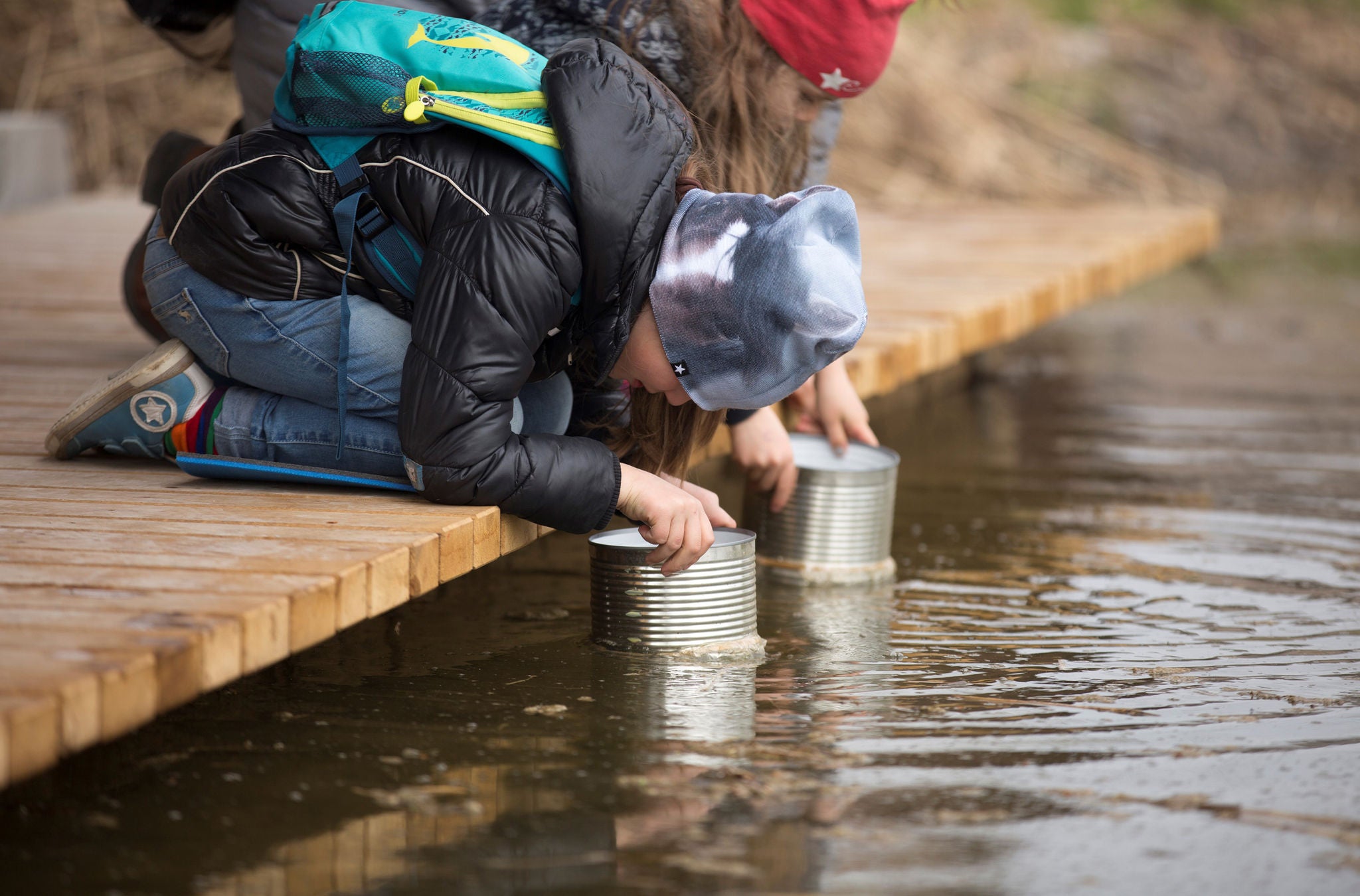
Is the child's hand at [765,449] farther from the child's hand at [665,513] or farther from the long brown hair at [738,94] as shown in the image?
the child's hand at [665,513]

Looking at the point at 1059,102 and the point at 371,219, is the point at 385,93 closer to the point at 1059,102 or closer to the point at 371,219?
the point at 371,219

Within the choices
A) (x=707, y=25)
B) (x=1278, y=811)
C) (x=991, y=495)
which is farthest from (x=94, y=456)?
(x=991, y=495)

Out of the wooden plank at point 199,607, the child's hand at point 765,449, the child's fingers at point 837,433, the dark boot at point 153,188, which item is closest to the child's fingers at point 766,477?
the child's hand at point 765,449

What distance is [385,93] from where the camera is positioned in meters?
2.43

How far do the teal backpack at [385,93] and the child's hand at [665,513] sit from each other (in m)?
0.31

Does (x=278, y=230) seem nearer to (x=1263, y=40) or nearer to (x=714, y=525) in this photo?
(x=714, y=525)

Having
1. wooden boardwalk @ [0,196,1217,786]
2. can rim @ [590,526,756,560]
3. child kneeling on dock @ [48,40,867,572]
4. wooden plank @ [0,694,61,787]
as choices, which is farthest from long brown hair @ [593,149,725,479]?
wooden plank @ [0,694,61,787]

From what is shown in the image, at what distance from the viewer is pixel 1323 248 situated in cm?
882

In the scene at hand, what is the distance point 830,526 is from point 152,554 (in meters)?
1.54

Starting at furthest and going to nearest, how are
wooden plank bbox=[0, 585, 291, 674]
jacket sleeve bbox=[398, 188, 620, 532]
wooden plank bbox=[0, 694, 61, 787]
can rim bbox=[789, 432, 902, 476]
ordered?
can rim bbox=[789, 432, 902, 476] < jacket sleeve bbox=[398, 188, 620, 532] < wooden plank bbox=[0, 585, 291, 674] < wooden plank bbox=[0, 694, 61, 787]

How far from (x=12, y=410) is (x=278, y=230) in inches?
39.6

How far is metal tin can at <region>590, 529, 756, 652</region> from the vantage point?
2701 mm

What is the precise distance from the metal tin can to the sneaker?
2.41 feet

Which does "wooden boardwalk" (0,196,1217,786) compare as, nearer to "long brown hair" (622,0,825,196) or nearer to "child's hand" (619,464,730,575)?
"child's hand" (619,464,730,575)
